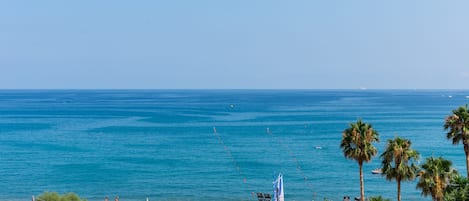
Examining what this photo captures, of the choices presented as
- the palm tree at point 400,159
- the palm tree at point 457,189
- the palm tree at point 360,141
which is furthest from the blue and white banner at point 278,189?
the palm tree at point 457,189

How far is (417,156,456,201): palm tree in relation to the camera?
97.2 feet

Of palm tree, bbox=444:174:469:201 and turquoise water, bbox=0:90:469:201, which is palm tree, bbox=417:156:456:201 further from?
turquoise water, bbox=0:90:469:201

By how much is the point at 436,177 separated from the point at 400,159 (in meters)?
2.33

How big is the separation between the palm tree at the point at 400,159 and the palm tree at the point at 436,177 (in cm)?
115

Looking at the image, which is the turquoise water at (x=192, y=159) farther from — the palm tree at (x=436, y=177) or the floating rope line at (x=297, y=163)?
the palm tree at (x=436, y=177)

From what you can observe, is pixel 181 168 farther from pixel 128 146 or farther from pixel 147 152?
pixel 128 146

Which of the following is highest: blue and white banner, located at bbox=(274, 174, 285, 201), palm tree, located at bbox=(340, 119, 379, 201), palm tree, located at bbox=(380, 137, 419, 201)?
palm tree, located at bbox=(340, 119, 379, 201)

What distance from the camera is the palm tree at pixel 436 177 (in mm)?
29625

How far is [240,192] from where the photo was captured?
58000 mm

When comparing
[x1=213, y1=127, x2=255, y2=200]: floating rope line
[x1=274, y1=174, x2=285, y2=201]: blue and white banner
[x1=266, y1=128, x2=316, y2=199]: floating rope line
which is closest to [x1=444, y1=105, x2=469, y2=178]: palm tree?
[x1=274, y1=174, x2=285, y2=201]: blue and white banner

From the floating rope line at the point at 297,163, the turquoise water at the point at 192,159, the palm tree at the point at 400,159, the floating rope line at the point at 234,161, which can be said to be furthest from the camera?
the floating rope line at the point at 297,163

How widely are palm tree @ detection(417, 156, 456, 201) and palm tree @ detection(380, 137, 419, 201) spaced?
3.79 feet

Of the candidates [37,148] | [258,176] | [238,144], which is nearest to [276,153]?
[238,144]

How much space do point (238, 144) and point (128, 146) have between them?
67.7 feet
